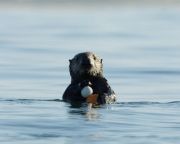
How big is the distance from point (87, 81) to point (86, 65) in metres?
0.25

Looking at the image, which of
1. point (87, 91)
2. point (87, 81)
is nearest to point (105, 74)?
point (87, 81)

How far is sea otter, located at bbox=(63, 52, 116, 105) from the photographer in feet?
56.6

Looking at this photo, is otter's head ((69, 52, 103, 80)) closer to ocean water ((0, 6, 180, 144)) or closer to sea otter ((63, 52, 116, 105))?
sea otter ((63, 52, 116, 105))

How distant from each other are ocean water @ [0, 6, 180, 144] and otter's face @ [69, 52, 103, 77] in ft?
2.06

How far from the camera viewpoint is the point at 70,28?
1587 inches

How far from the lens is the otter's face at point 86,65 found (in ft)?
Result: 57.8

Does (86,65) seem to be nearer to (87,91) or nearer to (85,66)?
(85,66)

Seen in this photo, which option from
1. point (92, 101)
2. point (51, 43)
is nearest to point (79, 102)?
point (92, 101)

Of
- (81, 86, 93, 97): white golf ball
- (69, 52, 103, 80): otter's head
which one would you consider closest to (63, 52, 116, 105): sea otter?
(69, 52, 103, 80): otter's head

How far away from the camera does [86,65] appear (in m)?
17.6

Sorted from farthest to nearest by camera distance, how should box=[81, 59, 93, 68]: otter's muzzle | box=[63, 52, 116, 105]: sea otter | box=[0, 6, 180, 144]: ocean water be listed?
box=[81, 59, 93, 68]: otter's muzzle
box=[63, 52, 116, 105]: sea otter
box=[0, 6, 180, 144]: ocean water

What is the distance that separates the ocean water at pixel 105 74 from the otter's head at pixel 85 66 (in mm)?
611

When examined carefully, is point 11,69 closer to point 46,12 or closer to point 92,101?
point 92,101

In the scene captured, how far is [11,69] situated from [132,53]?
17.8 ft
